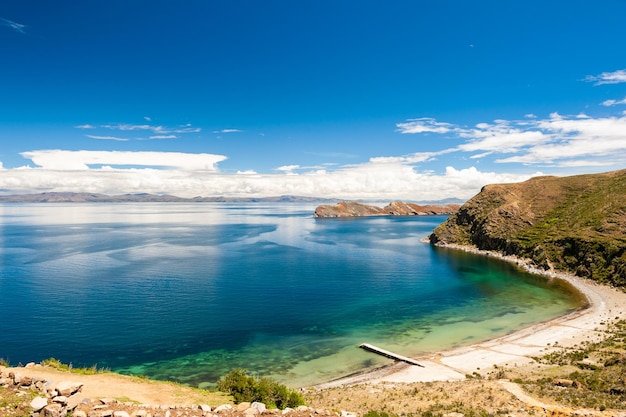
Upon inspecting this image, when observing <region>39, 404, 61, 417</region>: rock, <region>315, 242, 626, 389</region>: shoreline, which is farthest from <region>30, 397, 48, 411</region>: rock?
<region>315, 242, 626, 389</region>: shoreline

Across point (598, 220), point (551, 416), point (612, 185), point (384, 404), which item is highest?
point (612, 185)

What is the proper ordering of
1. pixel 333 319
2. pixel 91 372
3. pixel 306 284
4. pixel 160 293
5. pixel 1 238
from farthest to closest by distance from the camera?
pixel 1 238 < pixel 306 284 < pixel 160 293 < pixel 333 319 < pixel 91 372

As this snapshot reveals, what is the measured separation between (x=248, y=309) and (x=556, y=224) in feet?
366

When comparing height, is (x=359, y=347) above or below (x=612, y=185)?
below

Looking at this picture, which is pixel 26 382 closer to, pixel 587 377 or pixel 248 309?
pixel 587 377

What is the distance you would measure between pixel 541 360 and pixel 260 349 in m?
34.3

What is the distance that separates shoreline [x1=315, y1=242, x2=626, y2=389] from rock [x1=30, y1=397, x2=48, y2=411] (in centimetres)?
2734

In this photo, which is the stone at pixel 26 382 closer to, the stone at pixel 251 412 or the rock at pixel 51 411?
the rock at pixel 51 411

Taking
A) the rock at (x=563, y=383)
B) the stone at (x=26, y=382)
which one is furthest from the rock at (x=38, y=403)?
the rock at (x=563, y=383)

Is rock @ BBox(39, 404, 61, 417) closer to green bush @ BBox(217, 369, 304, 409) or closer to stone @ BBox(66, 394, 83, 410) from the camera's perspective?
stone @ BBox(66, 394, 83, 410)

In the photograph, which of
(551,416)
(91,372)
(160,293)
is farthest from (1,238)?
(551,416)

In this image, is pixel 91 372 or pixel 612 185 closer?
pixel 91 372

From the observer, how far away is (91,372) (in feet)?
94.3

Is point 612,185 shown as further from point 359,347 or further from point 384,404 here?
point 384,404
